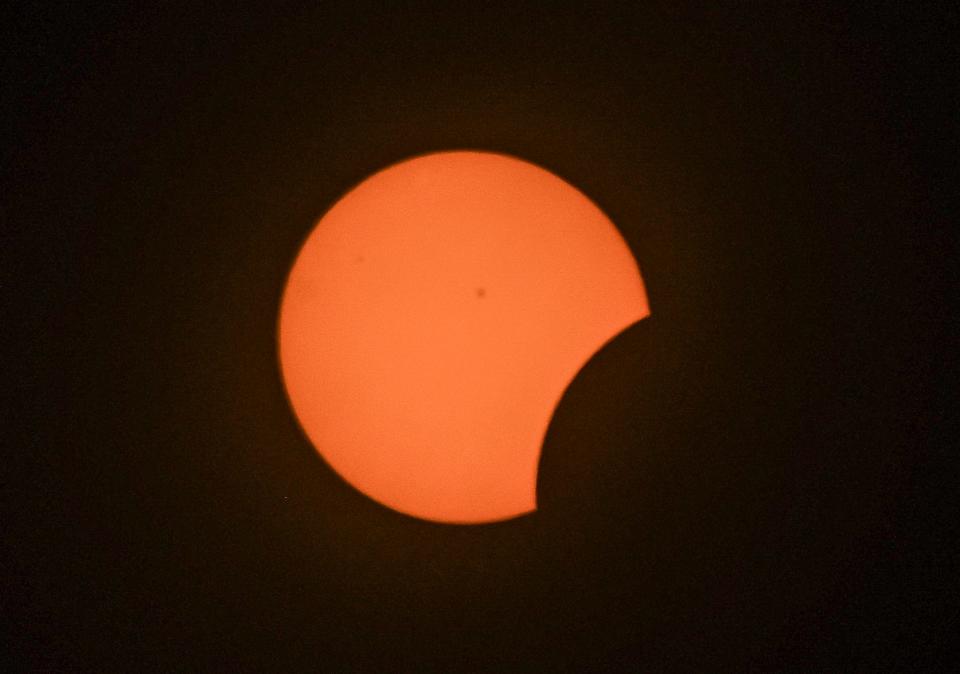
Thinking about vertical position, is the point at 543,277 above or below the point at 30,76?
below

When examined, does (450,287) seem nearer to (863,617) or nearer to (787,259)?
(787,259)

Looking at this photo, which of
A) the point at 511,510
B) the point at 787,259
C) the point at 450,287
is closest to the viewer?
the point at 450,287

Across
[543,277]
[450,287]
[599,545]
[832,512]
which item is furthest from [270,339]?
[832,512]

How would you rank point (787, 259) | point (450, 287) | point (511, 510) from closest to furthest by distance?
1. point (450, 287)
2. point (511, 510)
3. point (787, 259)

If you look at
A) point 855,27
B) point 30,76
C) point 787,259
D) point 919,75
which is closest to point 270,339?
point 30,76

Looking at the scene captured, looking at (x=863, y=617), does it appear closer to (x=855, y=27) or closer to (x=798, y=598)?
(x=798, y=598)

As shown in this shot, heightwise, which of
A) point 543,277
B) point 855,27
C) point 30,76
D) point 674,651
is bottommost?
point 674,651

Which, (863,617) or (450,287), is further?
(863,617)
